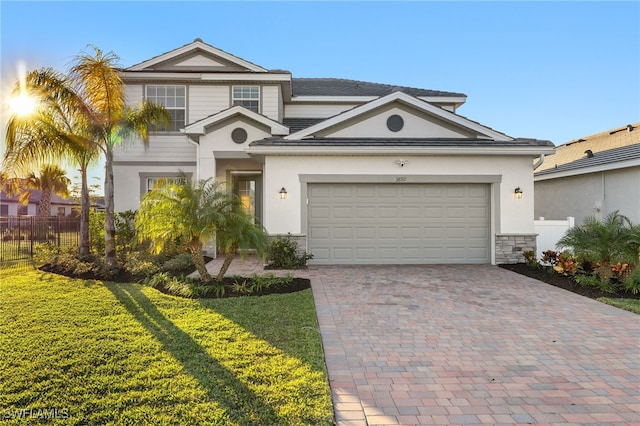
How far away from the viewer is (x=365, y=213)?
1101cm

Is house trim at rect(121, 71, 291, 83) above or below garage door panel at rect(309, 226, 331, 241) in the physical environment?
above

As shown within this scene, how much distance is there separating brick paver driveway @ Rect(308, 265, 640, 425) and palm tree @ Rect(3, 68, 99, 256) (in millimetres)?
7782

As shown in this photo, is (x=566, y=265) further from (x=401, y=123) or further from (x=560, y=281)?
(x=401, y=123)

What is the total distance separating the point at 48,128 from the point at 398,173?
9.71 metres

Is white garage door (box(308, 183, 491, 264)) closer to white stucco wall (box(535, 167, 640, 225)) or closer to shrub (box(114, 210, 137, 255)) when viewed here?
white stucco wall (box(535, 167, 640, 225))

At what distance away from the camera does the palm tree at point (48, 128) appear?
Answer: 904 cm

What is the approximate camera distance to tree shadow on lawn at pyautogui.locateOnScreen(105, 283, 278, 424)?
3057mm

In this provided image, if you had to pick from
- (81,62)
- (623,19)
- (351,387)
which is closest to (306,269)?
(351,387)

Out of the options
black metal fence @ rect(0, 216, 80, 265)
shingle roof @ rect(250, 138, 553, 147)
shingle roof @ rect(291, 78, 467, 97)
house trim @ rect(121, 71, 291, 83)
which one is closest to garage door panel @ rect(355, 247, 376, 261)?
shingle roof @ rect(250, 138, 553, 147)

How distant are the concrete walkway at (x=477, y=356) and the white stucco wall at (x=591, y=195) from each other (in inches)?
258

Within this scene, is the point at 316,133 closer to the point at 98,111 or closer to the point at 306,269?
the point at 306,269

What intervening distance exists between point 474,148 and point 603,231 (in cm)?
388

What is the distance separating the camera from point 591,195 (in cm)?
1325

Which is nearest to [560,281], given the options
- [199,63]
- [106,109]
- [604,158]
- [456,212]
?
[456,212]
